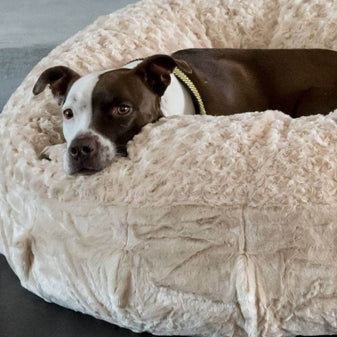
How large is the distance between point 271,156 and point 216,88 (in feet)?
2.28

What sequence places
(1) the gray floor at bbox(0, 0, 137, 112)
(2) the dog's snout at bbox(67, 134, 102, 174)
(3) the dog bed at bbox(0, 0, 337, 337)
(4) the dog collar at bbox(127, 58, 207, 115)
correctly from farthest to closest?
(1) the gray floor at bbox(0, 0, 137, 112)
(4) the dog collar at bbox(127, 58, 207, 115)
(2) the dog's snout at bbox(67, 134, 102, 174)
(3) the dog bed at bbox(0, 0, 337, 337)

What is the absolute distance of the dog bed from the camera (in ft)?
3.98

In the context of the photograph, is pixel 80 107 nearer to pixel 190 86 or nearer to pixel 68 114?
pixel 68 114

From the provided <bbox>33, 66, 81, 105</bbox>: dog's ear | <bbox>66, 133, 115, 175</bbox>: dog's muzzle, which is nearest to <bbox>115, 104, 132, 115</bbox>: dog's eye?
<bbox>66, 133, 115, 175</bbox>: dog's muzzle

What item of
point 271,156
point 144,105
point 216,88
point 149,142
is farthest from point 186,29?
point 271,156

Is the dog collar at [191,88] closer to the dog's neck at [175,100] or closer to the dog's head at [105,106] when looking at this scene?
the dog's neck at [175,100]

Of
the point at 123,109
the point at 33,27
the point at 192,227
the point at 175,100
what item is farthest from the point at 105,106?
the point at 33,27

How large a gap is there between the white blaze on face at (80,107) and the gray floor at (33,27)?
1032mm

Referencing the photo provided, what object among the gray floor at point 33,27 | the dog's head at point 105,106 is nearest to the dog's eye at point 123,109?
the dog's head at point 105,106

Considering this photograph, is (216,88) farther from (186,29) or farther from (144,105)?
(144,105)

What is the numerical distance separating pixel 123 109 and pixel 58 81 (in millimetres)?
253

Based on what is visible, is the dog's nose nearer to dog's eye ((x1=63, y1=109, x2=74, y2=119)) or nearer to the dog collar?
dog's eye ((x1=63, y1=109, x2=74, y2=119))

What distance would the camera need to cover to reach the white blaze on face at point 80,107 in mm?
1501

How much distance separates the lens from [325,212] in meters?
1.19
